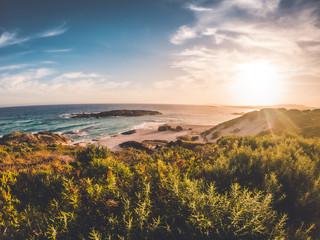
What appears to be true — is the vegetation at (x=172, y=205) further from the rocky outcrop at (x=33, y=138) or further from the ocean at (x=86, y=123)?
the ocean at (x=86, y=123)

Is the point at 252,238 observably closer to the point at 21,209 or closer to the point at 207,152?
the point at 207,152

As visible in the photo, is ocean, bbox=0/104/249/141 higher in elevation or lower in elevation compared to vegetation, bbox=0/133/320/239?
lower

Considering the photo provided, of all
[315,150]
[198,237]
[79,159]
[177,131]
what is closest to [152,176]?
[198,237]

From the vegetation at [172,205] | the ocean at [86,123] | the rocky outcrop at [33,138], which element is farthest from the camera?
the ocean at [86,123]

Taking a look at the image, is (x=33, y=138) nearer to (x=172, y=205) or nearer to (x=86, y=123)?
(x=86, y=123)

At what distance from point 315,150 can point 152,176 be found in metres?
7.30

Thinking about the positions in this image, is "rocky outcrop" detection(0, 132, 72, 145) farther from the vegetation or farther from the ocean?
the vegetation

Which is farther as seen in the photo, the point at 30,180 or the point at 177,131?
the point at 177,131

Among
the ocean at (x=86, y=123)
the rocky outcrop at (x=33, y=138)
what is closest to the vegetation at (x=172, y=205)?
the rocky outcrop at (x=33, y=138)

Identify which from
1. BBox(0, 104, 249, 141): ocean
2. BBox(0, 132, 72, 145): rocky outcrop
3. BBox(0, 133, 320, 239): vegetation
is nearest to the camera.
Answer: BBox(0, 133, 320, 239): vegetation

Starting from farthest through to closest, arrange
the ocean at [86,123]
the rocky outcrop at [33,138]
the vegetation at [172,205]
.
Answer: the ocean at [86,123]
the rocky outcrop at [33,138]
the vegetation at [172,205]

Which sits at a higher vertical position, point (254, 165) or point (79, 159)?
point (254, 165)

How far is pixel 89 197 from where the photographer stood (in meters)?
2.81

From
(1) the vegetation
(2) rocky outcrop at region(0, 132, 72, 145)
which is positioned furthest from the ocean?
(1) the vegetation
